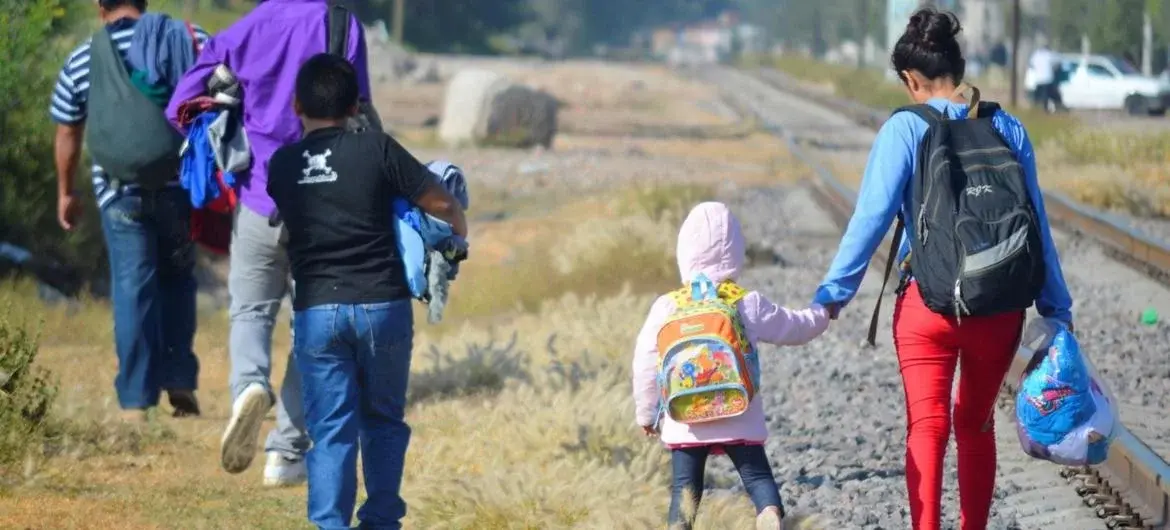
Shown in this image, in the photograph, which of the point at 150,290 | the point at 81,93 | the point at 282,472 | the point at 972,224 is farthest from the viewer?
the point at 150,290

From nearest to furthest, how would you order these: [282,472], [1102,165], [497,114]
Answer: [282,472] < [1102,165] < [497,114]

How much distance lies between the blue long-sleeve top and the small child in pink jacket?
0.40 feet

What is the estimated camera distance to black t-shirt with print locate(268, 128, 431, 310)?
528 centimetres

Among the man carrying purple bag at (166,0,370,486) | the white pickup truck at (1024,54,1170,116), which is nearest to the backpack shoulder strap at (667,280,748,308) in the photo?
the man carrying purple bag at (166,0,370,486)

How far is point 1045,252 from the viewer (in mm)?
4965

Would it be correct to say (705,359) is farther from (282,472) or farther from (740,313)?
(282,472)

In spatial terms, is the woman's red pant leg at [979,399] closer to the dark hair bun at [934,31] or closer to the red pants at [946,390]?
the red pants at [946,390]

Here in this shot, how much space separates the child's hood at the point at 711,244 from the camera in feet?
16.6

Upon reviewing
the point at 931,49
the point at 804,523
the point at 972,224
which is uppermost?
the point at 931,49

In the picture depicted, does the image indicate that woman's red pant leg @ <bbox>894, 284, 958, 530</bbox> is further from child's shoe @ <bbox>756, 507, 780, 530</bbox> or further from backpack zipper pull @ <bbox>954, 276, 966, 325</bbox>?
child's shoe @ <bbox>756, 507, 780, 530</bbox>

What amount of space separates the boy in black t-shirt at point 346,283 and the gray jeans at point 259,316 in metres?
1.07

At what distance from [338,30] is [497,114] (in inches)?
973

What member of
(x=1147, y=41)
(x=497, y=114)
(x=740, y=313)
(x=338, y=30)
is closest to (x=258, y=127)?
(x=338, y=30)

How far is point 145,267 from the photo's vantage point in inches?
302
